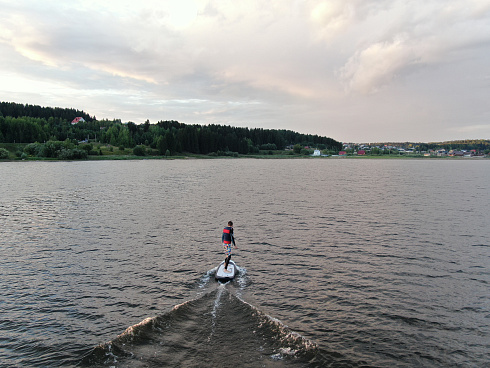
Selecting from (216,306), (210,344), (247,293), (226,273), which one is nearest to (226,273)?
(226,273)

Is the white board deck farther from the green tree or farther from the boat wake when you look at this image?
the green tree

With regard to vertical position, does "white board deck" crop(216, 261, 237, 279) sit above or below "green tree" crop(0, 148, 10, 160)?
below

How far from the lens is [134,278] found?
24.2 meters

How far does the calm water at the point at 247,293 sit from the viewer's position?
15305mm

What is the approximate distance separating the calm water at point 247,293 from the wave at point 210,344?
0.08 metres

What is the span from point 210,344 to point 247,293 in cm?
651

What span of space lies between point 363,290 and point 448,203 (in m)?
50.1

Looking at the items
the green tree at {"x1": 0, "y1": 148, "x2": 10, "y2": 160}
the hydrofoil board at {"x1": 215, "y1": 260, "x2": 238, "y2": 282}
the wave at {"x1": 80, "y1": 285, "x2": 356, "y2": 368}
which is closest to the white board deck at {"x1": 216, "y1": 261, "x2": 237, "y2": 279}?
the hydrofoil board at {"x1": 215, "y1": 260, "x2": 238, "y2": 282}

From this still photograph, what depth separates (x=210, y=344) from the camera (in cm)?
1548

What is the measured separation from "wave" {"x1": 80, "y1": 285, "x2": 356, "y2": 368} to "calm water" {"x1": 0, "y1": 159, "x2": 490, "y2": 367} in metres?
0.08

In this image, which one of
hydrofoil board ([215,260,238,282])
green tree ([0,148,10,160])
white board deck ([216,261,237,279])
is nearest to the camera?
hydrofoil board ([215,260,238,282])

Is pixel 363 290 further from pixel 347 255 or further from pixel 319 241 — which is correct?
pixel 319 241

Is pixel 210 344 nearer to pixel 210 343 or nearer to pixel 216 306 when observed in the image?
pixel 210 343

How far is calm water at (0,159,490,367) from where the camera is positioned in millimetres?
15305
